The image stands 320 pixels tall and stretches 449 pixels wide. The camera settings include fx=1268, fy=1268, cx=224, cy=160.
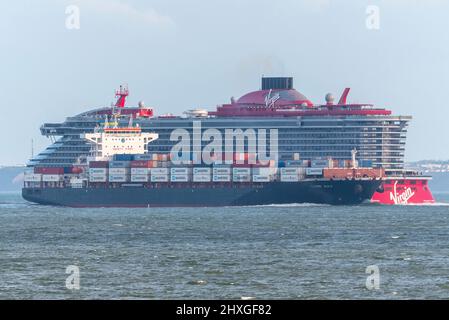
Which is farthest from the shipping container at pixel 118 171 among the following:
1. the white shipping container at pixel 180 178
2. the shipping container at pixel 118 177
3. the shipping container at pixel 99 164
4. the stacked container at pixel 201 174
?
the stacked container at pixel 201 174

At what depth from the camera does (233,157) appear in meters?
136

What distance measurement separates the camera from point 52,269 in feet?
165

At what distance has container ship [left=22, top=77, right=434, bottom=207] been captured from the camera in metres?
132

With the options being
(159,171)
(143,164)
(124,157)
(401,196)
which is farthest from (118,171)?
(401,196)

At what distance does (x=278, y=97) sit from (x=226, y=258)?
11018 centimetres

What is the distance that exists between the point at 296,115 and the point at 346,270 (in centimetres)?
10290

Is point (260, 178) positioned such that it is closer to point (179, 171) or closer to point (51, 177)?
point (179, 171)

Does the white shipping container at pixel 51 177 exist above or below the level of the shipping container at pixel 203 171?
below

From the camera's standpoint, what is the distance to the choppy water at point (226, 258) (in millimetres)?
41969

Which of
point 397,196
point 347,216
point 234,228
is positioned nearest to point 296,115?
point 397,196

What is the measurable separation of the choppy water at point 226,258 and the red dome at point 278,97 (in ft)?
213

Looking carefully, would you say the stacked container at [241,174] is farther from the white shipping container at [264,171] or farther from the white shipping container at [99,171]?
the white shipping container at [99,171]
